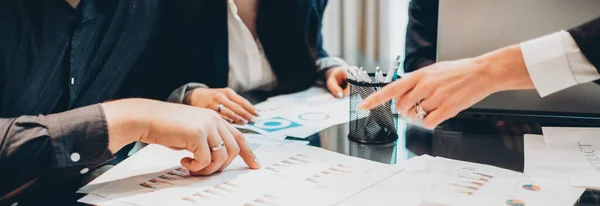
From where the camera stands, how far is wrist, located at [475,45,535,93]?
0.88 m

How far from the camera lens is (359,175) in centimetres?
83

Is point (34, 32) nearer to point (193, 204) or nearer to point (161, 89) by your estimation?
point (161, 89)

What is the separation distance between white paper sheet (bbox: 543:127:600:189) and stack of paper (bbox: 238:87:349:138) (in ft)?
1.26

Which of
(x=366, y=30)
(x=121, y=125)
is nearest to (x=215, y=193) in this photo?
(x=121, y=125)

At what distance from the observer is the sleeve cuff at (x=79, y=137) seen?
78cm

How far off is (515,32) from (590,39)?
0.19 metres

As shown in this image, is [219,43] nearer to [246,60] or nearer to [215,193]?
[246,60]

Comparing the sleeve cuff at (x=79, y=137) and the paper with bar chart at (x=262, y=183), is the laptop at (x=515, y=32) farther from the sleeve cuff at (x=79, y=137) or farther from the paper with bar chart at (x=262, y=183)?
the sleeve cuff at (x=79, y=137)

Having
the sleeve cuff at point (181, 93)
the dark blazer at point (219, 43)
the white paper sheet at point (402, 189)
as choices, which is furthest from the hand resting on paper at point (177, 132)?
the dark blazer at point (219, 43)

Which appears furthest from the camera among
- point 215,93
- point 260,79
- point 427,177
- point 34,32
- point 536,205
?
point 260,79

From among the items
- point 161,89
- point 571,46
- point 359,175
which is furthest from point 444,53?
point 161,89

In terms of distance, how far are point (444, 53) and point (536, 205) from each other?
41cm

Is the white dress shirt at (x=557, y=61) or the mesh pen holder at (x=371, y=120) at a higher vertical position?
the white dress shirt at (x=557, y=61)

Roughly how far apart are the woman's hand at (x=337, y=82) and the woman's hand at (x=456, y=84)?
0.43 metres
